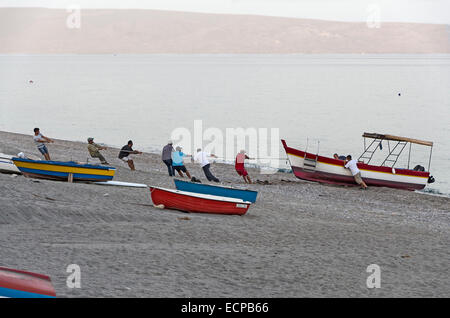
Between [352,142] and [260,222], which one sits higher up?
[352,142]

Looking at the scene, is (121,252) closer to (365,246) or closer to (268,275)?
(268,275)

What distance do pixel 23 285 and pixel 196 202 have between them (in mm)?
9319

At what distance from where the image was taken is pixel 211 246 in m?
14.9

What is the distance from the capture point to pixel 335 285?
1266cm

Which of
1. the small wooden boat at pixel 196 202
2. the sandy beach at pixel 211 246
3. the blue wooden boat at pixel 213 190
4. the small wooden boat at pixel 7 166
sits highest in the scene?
the small wooden boat at pixel 7 166

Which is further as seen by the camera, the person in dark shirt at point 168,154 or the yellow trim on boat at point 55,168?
the person in dark shirt at point 168,154

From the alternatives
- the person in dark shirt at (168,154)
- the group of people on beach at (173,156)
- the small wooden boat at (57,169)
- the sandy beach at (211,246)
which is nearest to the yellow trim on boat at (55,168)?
the small wooden boat at (57,169)

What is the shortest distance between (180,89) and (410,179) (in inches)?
4163

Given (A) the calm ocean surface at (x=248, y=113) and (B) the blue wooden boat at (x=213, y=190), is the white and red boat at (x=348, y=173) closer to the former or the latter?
(A) the calm ocean surface at (x=248, y=113)

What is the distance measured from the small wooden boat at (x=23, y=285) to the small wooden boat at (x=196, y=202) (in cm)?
840

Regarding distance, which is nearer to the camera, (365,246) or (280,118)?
(365,246)

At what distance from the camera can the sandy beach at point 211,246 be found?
1212 centimetres

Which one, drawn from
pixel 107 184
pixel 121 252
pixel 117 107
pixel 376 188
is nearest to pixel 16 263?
pixel 121 252

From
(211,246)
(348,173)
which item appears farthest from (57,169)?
(348,173)
